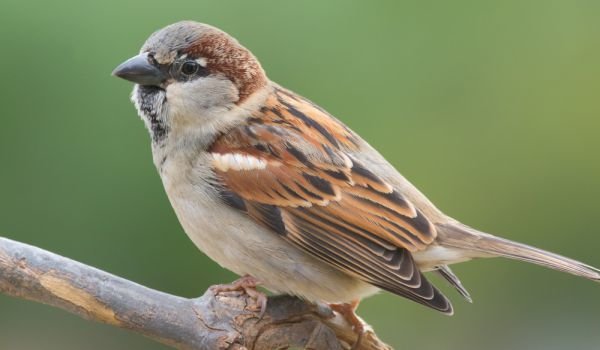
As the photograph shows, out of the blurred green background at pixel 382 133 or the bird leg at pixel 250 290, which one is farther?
the blurred green background at pixel 382 133

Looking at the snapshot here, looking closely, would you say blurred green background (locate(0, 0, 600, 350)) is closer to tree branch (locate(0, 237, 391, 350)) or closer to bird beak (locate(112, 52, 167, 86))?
bird beak (locate(112, 52, 167, 86))

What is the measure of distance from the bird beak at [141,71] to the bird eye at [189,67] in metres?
0.05

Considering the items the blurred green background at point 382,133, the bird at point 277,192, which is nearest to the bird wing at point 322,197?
the bird at point 277,192

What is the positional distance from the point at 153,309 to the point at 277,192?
0.49m

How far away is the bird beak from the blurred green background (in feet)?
1.68

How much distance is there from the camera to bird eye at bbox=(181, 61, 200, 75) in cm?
259

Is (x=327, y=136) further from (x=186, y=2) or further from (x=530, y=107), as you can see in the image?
(x=530, y=107)

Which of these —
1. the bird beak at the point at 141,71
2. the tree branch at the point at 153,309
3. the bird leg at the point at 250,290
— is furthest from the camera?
the bird beak at the point at 141,71

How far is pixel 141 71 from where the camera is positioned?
8.33 feet

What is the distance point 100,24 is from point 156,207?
58 centimetres

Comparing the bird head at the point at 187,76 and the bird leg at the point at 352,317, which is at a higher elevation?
the bird head at the point at 187,76

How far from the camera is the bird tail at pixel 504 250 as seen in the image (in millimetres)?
2414

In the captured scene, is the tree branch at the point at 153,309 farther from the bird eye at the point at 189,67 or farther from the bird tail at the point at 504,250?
the bird eye at the point at 189,67

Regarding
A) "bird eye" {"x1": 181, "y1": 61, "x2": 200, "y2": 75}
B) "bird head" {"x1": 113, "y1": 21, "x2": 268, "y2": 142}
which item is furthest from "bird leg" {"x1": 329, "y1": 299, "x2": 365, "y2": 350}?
"bird eye" {"x1": 181, "y1": 61, "x2": 200, "y2": 75}
